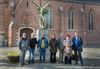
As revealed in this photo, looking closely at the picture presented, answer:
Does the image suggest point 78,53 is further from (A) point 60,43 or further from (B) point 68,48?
(A) point 60,43

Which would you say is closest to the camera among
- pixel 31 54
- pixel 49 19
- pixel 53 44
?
pixel 31 54

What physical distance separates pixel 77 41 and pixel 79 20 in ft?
118

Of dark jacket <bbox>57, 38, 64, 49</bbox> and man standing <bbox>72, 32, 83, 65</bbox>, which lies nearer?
man standing <bbox>72, 32, 83, 65</bbox>

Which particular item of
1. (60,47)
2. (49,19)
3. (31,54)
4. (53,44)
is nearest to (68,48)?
(60,47)

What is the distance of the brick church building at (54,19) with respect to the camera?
52250 millimetres

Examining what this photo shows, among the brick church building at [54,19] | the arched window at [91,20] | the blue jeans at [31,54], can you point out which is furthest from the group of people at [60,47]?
the arched window at [91,20]

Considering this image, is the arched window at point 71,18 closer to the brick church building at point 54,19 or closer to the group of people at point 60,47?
the brick church building at point 54,19

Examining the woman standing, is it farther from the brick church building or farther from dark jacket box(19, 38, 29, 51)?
the brick church building

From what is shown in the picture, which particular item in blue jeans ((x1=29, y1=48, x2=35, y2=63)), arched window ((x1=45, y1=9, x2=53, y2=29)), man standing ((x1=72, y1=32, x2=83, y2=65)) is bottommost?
blue jeans ((x1=29, y1=48, x2=35, y2=63))

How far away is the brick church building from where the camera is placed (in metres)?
52.2

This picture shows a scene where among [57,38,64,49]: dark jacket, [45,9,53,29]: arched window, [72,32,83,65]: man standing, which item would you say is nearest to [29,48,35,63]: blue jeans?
[57,38,64,49]: dark jacket

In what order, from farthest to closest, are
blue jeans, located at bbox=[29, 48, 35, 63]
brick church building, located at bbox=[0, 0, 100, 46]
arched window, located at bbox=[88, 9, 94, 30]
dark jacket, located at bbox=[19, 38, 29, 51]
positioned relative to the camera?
arched window, located at bbox=[88, 9, 94, 30], brick church building, located at bbox=[0, 0, 100, 46], blue jeans, located at bbox=[29, 48, 35, 63], dark jacket, located at bbox=[19, 38, 29, 51]

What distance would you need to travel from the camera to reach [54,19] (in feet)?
181

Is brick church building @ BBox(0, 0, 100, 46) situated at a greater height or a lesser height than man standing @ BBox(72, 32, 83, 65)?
greater
